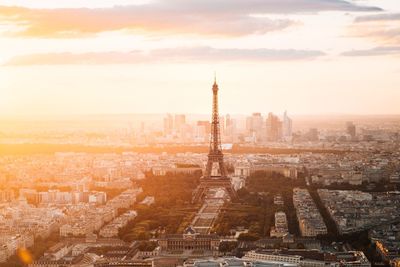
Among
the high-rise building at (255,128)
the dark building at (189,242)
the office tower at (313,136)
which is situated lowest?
the dark building at (189,242)

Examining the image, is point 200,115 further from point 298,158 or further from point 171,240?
point 171,240

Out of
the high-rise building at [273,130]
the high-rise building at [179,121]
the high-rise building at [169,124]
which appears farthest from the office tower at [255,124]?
the high-rise building at [169,124]

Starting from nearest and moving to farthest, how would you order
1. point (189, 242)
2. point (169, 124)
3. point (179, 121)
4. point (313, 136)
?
1. point (189, 242)
2. point (313, 136)
3. point (169, 124)
4. point (179, 121)

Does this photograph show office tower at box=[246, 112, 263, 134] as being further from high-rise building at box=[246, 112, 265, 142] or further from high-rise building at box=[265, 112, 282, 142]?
high-rise building at box=[265, 112, 282, 142]

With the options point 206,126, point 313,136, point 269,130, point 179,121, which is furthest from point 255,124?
point 313,136

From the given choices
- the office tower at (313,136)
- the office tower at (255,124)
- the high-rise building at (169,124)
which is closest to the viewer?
the office tower at (313,136)

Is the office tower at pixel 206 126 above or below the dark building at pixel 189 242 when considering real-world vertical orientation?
above

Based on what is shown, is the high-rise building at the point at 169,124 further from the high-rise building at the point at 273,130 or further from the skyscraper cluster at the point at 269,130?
the high-rise building at the point at 273,130

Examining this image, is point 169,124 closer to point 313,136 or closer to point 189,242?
point 313,136

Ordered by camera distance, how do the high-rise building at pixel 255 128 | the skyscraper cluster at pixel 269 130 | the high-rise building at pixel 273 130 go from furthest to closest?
the high-rise building at pixel 255 128 → the high-rise building at pixel 273 130 → the skyscraper cluster at pixel 269 130

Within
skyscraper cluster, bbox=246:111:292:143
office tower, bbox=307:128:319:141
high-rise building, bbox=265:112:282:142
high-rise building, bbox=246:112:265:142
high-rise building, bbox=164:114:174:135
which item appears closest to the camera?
office tower, bbox=307:128:319:141

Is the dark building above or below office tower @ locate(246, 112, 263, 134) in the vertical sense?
below

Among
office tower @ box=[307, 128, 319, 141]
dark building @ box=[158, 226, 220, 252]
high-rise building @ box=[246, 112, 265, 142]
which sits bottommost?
dark building @ box=[158, 226, 220, 252]

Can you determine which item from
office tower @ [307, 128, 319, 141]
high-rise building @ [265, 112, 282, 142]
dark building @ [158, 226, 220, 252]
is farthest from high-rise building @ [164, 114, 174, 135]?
dark building @ [158, 226, 220, 252]
